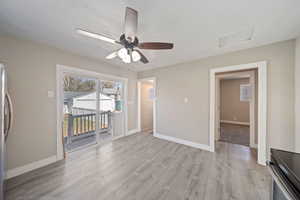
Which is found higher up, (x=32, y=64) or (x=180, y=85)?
(x=32, y=64)

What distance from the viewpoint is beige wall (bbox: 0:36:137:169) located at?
201cm

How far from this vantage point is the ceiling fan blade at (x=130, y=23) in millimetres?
1238

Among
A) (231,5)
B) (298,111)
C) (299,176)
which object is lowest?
(299,176)

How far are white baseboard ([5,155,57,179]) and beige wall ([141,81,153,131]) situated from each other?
123 inches

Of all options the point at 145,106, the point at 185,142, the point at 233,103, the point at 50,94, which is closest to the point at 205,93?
the point at 185,142

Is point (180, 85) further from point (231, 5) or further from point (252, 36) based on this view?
point (231, 5)

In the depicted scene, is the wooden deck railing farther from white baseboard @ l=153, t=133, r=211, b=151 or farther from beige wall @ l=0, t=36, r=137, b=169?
white baseboard @ l=153, t=133, r=211, b=151

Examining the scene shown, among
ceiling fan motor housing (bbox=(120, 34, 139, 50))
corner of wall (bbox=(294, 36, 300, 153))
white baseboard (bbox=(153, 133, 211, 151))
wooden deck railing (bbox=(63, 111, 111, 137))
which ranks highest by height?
ceiling fan motor housing (bbox=(120, 34, 139, 50))

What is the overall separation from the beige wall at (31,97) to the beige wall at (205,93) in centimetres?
285

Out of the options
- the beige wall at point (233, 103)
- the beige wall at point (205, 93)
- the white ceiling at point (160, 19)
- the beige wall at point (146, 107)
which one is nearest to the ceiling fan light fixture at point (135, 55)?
the white ceiling at point (160, 19)

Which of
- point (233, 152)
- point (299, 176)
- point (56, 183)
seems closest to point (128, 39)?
point (299, 176)

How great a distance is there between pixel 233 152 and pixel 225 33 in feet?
8.96

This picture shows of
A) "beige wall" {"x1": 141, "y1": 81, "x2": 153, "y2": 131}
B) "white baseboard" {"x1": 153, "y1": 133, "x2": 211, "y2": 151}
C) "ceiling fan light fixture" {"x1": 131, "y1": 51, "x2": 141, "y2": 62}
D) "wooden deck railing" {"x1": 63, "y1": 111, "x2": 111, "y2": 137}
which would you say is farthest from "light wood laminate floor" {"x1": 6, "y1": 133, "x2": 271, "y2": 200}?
"beige wall" {"x1": 141, "y1": 81, "x2": 153, "y2": 131}

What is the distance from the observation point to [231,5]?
4.48 feet
